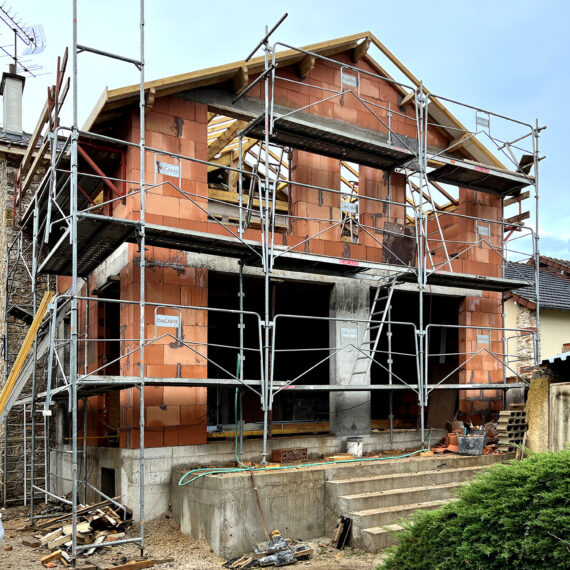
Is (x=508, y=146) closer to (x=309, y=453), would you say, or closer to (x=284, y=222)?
(x=284, y=222)

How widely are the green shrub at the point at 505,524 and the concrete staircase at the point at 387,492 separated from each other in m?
2.85

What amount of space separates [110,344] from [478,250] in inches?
339

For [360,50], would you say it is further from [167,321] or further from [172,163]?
[167,321]

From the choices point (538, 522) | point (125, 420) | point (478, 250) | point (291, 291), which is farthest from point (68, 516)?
point (478, 250)

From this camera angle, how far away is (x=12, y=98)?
18.2 m

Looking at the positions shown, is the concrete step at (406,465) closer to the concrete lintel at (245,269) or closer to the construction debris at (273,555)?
the construction debris at (273,555)

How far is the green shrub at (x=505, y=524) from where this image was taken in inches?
203

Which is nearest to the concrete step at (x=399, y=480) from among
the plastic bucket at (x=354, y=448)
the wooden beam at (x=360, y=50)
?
the plastic bucket at (x=354, y=448)

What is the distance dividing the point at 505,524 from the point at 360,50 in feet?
36.6

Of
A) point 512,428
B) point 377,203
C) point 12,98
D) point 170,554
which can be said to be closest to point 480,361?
point 512,428

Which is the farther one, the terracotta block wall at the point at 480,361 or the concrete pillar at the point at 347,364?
the terracotta block wall at the point at 480,361

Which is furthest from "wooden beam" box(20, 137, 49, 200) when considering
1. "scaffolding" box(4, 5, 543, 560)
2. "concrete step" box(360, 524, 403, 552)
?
"concrete step" box(360, 524, 403, 552)

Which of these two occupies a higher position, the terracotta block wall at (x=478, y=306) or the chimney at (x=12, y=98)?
the chimney at (x=12, y=98)

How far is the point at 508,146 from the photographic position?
1545 centimetres
